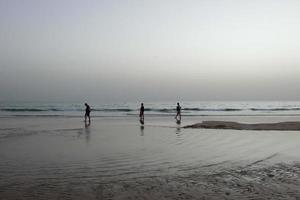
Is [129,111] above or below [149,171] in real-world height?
below

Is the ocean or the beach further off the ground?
the beach

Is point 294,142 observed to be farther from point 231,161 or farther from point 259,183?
point 259,183

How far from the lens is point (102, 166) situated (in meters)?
12.6

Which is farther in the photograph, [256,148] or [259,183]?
[256,148]

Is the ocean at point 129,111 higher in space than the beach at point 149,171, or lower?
lower

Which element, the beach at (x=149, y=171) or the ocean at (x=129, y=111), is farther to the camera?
the ocean at (x=129, y=111)

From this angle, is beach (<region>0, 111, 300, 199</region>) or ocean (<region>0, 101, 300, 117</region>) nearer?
beach (<region>0, 111, 300, 199</region>)

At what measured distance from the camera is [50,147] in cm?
1794

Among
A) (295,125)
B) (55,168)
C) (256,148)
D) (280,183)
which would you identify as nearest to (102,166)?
(55,168)

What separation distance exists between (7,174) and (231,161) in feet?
23.6

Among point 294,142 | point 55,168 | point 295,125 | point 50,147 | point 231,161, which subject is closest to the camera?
point 55,168

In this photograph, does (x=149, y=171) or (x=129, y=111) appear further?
(x=129, y=111)

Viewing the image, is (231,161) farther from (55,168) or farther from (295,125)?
(295,125)

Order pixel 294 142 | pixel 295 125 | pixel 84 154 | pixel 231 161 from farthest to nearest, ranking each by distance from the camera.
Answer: pixel 295 125, pixel 294 142, pixel 84 154, pixel 231 161
